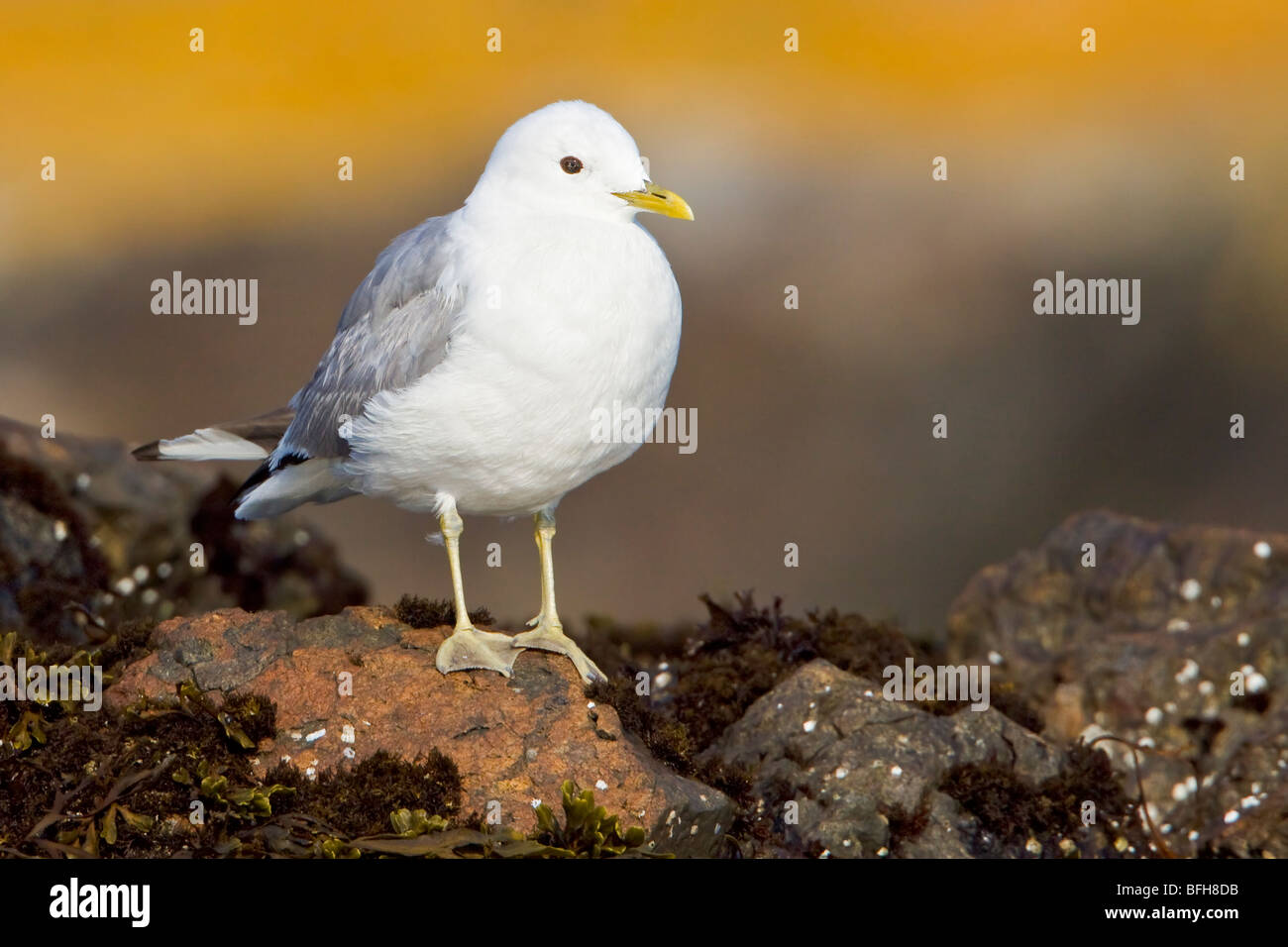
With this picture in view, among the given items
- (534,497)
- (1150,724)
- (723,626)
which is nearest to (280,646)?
(534,497)

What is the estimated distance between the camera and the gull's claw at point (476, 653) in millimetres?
6336

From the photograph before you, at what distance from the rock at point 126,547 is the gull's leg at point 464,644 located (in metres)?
Result: 2.66

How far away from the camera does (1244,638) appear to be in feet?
25.7

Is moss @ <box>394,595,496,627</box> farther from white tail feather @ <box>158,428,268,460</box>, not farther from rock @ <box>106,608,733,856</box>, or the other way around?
white tail feather @ <box>158,428,268,460</box>

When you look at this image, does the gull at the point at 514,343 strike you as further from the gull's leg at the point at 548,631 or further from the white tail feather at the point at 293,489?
the white tail feather at the point at 293,489

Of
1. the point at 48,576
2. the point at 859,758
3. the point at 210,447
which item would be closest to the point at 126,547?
the point at 48,576

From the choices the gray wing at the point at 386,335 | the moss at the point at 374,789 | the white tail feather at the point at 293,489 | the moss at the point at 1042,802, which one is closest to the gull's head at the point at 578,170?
the gray wing at the point at 386,335

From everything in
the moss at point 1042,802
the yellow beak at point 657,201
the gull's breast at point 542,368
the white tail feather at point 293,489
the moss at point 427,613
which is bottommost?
the moss at point 1042,802

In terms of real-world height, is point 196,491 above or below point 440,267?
below

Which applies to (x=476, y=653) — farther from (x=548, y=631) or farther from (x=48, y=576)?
(x=48, y=576)

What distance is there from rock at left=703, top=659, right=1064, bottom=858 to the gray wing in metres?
2.33

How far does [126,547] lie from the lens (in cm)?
940

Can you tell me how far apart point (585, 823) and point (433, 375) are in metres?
2.11

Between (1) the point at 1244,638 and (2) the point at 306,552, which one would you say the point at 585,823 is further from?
(2) the point at 306,552
